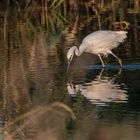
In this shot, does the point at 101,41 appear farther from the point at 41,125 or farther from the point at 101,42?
the point at 41,125

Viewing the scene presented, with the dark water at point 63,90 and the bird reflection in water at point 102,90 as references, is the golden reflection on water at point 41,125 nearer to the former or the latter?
the dark water at point 63,90

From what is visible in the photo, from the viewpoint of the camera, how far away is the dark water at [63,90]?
25.5ft

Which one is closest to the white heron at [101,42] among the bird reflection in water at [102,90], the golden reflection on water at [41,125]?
the bird reflection in water at [102,90]

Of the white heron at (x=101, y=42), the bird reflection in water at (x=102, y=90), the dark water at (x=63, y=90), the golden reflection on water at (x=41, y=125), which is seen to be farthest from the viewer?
the white heron at (x=101, y=42)

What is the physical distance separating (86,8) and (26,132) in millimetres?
13888

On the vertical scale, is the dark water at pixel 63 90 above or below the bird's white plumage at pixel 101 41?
below

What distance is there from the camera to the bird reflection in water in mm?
9609

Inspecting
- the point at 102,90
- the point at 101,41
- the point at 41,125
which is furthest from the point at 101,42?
the point at 41,125

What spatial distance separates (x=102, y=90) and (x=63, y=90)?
1.95 feet

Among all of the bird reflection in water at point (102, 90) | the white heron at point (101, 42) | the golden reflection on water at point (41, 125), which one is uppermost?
the white heron at point (101, 42)

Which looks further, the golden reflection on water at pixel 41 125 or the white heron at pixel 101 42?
the white heron at pixel 101 42

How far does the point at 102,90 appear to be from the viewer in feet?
33.7

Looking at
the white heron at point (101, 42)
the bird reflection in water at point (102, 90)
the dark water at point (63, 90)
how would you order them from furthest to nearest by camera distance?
the white heron at point (101, 42)
the bird reflection in water at point (102, 90)
the dark water at point (63, 90)

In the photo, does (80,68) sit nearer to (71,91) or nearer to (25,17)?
(71,91)
